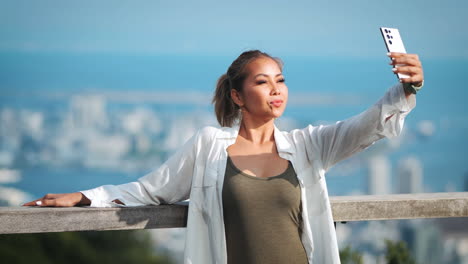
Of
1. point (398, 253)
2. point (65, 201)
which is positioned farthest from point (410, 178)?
point (65, 201)

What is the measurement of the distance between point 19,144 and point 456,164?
22388 mm

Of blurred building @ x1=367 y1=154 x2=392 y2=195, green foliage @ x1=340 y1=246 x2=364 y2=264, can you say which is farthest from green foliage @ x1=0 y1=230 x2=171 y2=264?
blurred building @ x1=367 y1=154 x2=392 y2=195

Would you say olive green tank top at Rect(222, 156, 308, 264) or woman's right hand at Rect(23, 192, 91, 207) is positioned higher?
woman's right hand at Rect(23, 192, 91, 207)

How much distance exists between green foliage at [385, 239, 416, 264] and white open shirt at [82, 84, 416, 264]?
2.71 feet

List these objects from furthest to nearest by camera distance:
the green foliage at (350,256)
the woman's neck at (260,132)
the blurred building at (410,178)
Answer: the blurred building at (410,178) → the green foliage at (350,256) → the woman's neck at (260,132)

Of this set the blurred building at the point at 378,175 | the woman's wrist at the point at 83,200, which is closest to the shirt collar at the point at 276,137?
the woman's wrist at the point at 83,200

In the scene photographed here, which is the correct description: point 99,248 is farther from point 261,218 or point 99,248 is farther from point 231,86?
point 261,218

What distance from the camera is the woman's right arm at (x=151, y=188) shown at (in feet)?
7.99

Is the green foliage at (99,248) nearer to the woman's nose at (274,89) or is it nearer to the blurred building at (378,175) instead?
the woman's nose at (274,89)

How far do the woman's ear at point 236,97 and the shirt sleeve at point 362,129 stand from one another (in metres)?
0.25

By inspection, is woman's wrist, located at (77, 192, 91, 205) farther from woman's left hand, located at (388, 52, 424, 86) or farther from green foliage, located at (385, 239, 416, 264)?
green foliage, located at (385, 239, 416, 264)

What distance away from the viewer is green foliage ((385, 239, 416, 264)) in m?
3.12

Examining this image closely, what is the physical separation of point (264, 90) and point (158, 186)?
472 millimetres

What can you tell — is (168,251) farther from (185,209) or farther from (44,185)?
(44,185)
